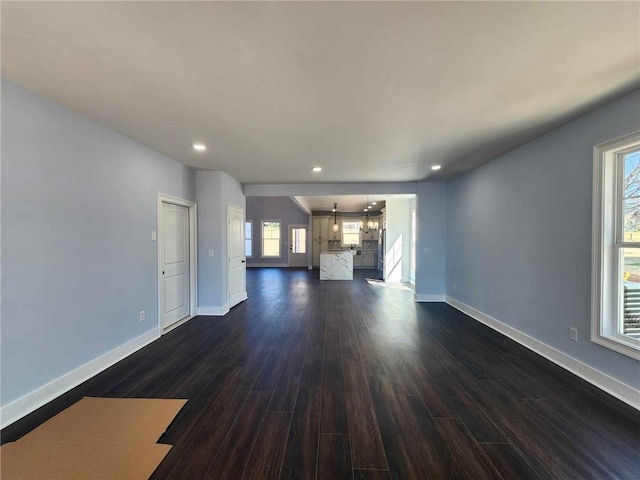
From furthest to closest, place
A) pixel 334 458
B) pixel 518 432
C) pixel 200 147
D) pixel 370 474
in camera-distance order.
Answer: pixel 200 147 → pixel 518 432 → pixel 334 458 → pixel 370 474

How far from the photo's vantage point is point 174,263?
4328mm

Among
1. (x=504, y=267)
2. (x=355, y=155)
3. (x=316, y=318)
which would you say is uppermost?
(x=355, y=155)

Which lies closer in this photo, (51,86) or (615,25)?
(615,25)

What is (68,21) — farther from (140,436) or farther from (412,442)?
(412,442)

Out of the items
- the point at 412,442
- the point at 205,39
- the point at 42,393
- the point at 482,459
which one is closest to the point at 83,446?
the point at 42,393

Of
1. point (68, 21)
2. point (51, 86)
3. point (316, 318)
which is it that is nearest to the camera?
point (68, 21)

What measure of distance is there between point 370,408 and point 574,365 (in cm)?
222

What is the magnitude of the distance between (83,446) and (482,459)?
2556 millimetres

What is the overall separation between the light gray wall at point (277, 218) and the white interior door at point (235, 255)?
6644mm

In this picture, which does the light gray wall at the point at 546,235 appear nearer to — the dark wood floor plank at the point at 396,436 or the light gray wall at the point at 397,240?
the dark wood floor plank at the point at 396,436

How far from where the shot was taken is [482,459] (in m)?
1.69

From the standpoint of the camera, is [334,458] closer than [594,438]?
Yes

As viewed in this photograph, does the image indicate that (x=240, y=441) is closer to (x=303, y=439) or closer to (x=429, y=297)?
(x=303, y=439)

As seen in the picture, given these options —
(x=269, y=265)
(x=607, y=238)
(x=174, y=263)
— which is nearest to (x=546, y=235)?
(x=607, y=238)
